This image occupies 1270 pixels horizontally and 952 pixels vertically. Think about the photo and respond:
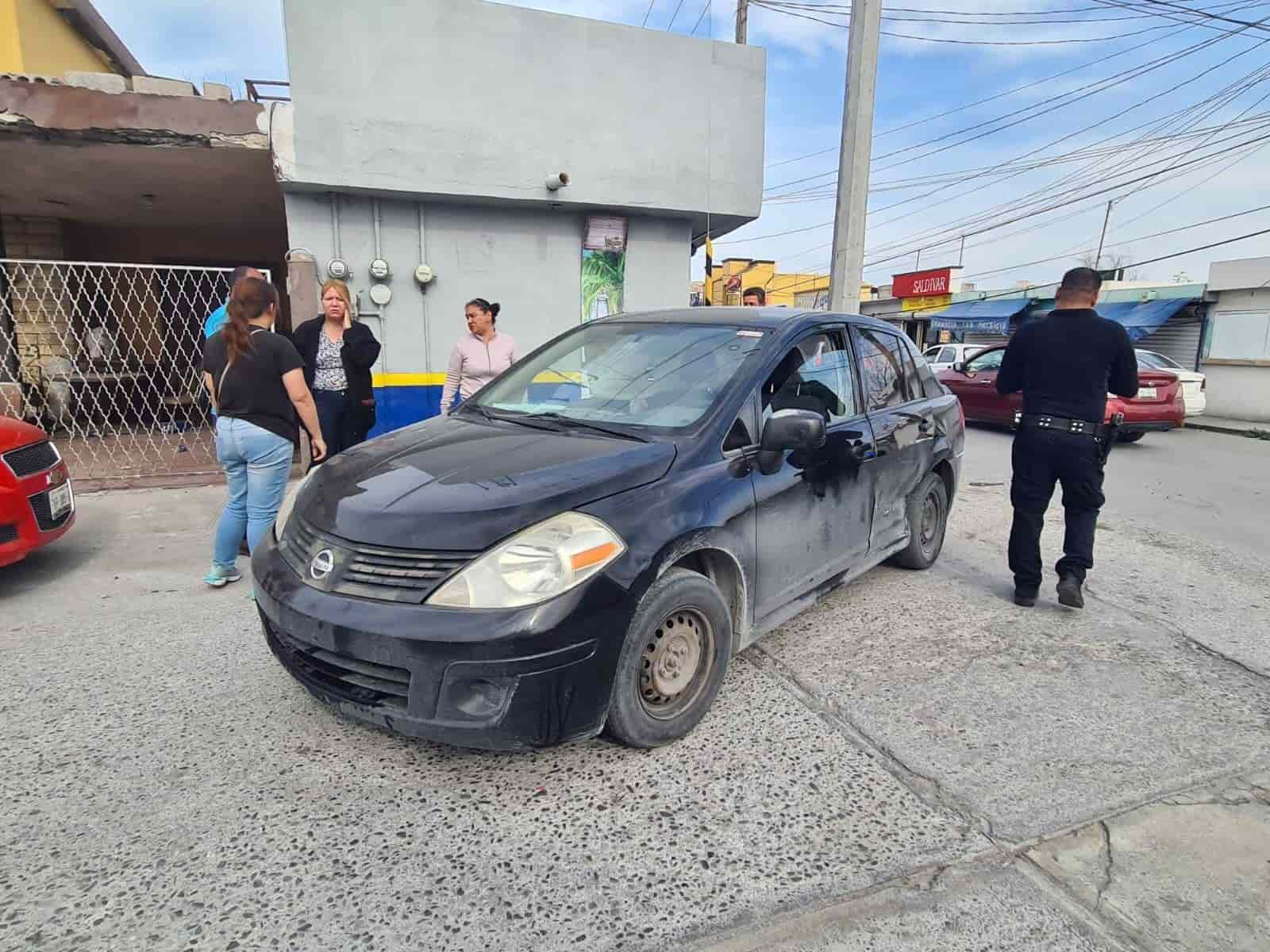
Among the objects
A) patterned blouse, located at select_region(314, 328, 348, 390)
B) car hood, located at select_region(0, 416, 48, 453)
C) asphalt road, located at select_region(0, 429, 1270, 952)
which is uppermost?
patterned blouse, located at select_region(314, 328, 348, 390)

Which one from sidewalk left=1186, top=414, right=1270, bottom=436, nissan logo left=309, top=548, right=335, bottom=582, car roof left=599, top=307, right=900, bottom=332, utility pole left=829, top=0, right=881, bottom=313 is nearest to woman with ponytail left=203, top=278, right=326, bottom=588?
car roof left=599, top=307, right=900, bottom=332

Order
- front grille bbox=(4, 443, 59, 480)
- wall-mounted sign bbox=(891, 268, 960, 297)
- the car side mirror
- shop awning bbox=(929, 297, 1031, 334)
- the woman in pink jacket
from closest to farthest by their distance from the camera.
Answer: the car side mirror → front grille bbox=(4, 443, 59, 480) → the woman in pink jacket → shop awning bbox=(929, 297, 1031, 334) → wall-mounted sign bbox=(891, 268, 960, 297)

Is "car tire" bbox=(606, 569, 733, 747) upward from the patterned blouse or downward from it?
downward

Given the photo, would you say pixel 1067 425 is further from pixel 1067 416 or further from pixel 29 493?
pixel 29 493

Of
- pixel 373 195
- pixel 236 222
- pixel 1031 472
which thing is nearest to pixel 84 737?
pixel 1031 472

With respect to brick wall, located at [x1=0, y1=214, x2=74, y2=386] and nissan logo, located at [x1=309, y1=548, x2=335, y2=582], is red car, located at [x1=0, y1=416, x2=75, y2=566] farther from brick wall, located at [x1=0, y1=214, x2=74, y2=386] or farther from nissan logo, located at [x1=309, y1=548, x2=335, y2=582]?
brick wall, located at [x1=0, y1=214, x2=74, y2=386]

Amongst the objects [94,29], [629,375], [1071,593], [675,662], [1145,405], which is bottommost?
[1071,593]

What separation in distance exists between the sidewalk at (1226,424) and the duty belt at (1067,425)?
13112 millimetres

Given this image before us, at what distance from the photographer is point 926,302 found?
28.0 metres

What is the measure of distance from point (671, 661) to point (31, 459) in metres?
4.21

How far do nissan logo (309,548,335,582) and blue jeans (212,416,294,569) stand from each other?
5.80 feet

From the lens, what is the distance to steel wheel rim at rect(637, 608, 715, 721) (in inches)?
103

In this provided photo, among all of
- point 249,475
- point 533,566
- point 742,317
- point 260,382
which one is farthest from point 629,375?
point 249,475

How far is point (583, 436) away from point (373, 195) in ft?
19.6
